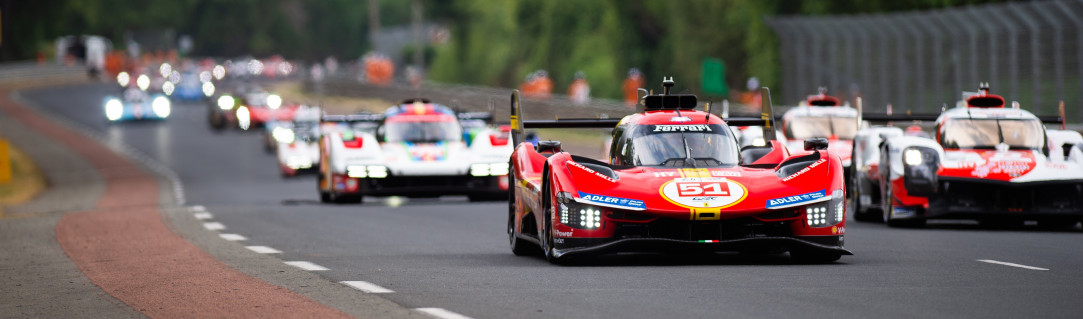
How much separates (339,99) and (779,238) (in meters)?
77.9

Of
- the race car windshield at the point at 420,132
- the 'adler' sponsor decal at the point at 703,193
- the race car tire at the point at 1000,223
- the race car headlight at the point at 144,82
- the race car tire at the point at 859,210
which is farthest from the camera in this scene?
the race car headlight at the point at 144,82

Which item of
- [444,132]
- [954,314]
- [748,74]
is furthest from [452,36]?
[954,314]

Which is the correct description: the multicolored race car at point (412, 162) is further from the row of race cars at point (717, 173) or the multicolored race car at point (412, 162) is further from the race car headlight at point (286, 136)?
the race car headlight at point (286, 136)

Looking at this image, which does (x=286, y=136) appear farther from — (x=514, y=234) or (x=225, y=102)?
(x=225, y=102)

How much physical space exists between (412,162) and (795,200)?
12.9m

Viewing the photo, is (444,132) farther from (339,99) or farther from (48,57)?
(48,57)

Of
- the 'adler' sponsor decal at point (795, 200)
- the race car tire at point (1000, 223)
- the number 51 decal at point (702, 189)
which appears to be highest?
the number 51 decal at point (702, 189)

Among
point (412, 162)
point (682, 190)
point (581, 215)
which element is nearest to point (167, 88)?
point (412, 162)

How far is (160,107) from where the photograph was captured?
74.2 meters

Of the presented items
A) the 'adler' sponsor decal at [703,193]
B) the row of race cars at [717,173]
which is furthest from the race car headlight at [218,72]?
the 'adler' sponsor decal at [703,193]

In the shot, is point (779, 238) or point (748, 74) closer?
point (779, 238)

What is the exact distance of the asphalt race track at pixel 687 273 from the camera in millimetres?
10398

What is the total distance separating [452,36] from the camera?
109 metres

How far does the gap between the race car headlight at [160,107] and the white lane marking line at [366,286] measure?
6239 centimetres
